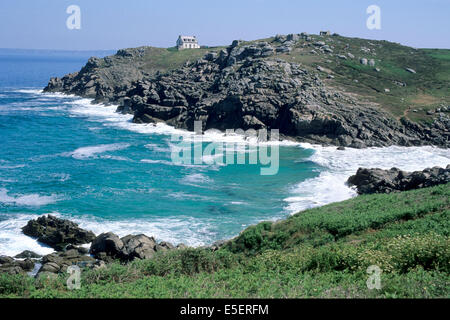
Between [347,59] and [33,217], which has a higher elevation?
[347,59]

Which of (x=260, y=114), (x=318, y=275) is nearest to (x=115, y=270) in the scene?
(x=318, y=275)

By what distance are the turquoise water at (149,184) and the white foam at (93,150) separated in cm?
13

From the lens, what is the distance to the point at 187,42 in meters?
163

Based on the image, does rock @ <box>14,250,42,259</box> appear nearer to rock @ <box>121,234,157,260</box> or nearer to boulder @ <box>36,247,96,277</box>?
boulder @ <box>36,247,96,277</box>

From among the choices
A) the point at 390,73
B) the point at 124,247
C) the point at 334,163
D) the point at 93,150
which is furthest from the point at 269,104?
the point at 124,247

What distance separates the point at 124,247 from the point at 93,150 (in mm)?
32793

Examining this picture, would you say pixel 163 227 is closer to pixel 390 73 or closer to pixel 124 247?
pixel 124 247

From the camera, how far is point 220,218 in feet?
109

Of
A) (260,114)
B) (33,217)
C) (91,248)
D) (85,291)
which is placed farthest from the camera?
(260,114)

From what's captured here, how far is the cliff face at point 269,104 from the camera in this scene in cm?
6172

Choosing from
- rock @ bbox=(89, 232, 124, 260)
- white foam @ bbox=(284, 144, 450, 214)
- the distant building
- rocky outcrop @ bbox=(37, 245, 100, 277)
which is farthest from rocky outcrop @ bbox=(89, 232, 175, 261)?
the distant building

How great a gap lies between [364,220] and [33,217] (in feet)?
83.1

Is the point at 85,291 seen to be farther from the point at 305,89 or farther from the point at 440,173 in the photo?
the point at 305,89

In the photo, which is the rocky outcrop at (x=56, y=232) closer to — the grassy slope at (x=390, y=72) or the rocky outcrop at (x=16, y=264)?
the rocky outcrop at (x=16, y=264)
